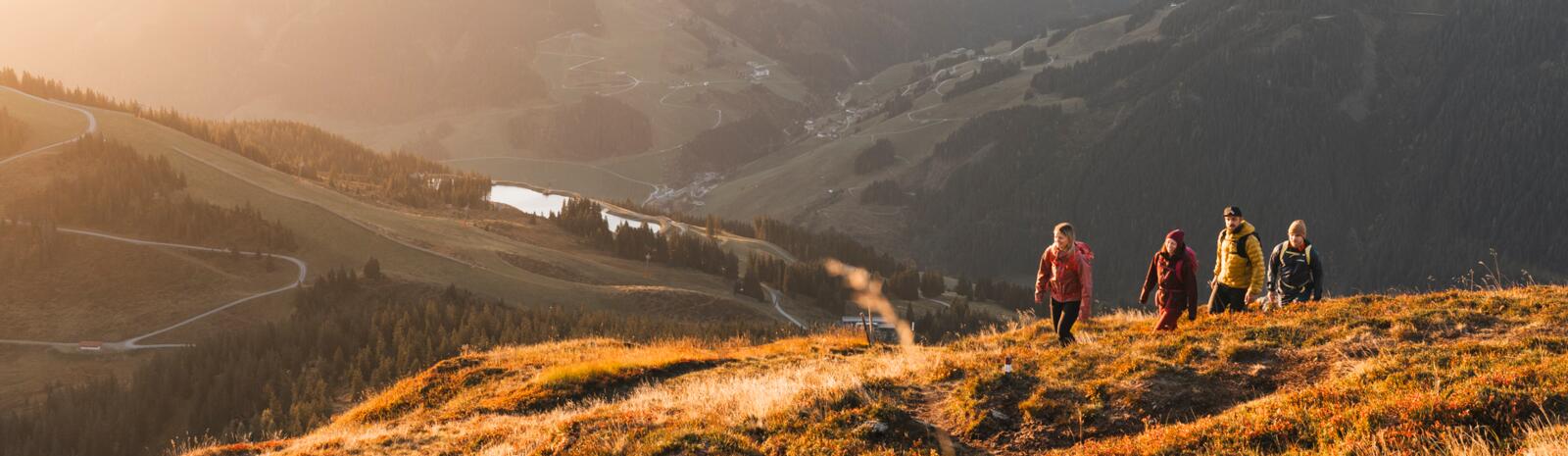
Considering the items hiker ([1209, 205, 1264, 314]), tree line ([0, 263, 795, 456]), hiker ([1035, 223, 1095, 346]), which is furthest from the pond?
hiker ([1209, 205, 1264, 314])

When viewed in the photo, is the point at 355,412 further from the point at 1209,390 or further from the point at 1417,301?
the point at 1417,301

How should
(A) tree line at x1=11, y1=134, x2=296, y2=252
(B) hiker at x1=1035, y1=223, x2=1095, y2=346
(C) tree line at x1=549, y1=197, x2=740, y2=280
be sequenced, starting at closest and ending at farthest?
1. (B) hiker at x1=1035, y1=223, x2=1095, y2=346
2. (A) tree line at x1=11, y1=134, x2=296, y2=252
3. (C) tree line at x1=549, y1=197, x2=740, y2=280

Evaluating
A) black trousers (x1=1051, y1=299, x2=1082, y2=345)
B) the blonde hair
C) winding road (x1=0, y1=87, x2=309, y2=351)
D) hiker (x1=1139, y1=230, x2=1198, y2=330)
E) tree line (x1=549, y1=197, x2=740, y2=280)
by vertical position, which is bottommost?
tree line (x1=549, y1=197, x2=740, y2=280)

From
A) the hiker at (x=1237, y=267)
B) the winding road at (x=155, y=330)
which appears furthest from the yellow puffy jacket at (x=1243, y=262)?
the winding road at (x=155, y=330)

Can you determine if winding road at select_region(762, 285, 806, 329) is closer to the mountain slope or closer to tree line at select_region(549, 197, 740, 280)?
tree line at select_region(549, 197, 740, 280)

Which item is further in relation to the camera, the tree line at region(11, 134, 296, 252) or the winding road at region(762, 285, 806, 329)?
the winding road at region(762, 285, 806, 329)

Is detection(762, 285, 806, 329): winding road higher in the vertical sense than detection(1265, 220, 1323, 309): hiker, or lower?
lower

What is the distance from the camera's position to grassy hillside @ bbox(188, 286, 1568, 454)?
9430mm

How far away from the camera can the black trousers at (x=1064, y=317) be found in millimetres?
16891

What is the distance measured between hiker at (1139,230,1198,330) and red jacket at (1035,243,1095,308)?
1.23m

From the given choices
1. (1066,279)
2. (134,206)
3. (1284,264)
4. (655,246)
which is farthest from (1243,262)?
(655,246)

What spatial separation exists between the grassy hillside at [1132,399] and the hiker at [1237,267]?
2.68 feet

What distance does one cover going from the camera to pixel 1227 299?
1811 cm

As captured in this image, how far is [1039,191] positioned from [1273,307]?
17868 centimetres
